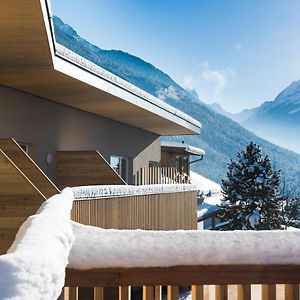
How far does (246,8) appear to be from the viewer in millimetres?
110250

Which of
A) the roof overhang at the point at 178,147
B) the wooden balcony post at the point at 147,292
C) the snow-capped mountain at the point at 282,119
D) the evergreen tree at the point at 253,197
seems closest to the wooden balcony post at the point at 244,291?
the wooden balcony post at the point at 147,292

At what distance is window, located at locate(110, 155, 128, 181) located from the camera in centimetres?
1385

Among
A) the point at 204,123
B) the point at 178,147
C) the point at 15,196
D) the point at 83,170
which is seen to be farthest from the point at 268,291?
the point at 204,123

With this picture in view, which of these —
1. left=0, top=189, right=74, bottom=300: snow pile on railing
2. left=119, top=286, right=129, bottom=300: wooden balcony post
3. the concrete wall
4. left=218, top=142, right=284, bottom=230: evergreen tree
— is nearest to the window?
the concrete wall

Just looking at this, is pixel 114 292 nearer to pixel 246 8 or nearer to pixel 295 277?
pixel 295 277

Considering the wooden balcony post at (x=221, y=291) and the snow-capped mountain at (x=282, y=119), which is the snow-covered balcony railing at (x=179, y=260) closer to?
the wooden balcony post at (x=221, y=291)

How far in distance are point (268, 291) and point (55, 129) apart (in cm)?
824

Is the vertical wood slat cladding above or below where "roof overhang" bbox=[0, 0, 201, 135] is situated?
below

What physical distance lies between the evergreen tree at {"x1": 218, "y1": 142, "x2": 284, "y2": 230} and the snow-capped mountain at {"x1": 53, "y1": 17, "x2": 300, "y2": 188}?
144 feet

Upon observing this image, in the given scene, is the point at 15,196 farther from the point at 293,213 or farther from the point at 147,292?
the point at 293,213

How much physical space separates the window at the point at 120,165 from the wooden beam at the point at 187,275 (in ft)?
38.1

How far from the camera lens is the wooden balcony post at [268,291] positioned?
6.56ft

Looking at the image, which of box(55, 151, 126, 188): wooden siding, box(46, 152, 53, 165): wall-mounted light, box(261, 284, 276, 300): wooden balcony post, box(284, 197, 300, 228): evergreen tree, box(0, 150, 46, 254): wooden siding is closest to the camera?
box(261, 284, 276, 300): wooden balcony post

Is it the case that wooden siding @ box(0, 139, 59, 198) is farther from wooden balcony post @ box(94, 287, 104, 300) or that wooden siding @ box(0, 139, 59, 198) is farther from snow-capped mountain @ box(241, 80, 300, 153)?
snow-capped mountain @ box(241, 80, 300, 153)
